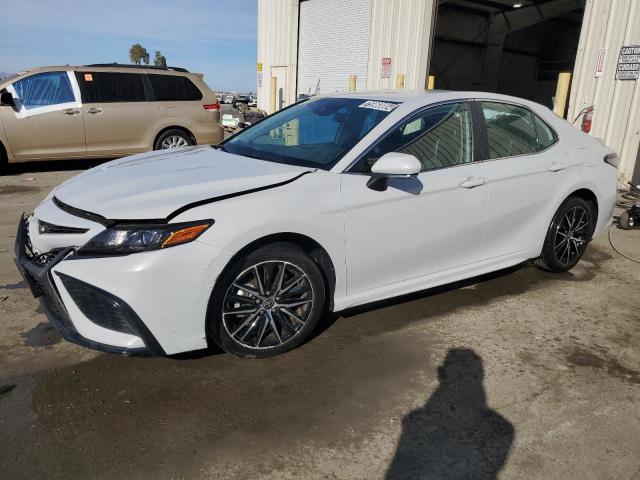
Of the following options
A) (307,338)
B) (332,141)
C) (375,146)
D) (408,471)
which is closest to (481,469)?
(408,471)

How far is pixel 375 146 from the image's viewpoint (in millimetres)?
3283

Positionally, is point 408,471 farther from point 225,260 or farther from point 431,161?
point 431,161

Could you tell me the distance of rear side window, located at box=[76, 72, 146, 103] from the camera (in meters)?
8.76

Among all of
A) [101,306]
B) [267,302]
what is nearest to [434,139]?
[267,302]

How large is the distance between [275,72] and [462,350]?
1511 centimetres

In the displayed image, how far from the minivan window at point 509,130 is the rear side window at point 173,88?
22.0 ft

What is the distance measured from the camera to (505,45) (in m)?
22.3

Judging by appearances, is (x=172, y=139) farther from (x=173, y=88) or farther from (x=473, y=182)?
(x=473, y=182)

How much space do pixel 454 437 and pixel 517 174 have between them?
7.26 ft

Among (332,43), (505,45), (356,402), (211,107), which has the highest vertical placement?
(505,45)

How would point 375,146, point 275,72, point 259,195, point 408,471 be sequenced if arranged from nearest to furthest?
point 408,471, point 259,195, point 375,146, point 275,72

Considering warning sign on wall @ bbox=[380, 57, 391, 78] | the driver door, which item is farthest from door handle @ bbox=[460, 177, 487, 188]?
warning sign on wall @ bbox=[380, 57, 391, 78]

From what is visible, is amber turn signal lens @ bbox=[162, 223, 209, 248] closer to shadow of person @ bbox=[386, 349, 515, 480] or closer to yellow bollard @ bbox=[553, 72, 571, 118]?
shadow of person @ bbox=[386, 349, 515, 480]

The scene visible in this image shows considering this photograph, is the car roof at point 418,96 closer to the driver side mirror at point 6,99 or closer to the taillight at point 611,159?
the taillight at point 611,159
